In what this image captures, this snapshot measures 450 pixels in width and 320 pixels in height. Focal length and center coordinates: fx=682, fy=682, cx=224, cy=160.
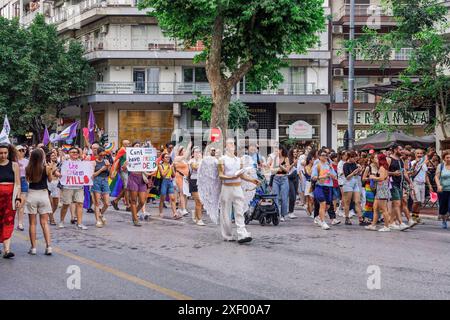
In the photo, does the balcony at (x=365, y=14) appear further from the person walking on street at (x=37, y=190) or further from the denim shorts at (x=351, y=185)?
the person walking on street at (x=37, y=190)

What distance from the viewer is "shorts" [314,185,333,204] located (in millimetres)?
15094

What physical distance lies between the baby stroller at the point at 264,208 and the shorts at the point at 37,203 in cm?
575

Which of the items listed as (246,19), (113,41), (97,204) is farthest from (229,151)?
(113,41)

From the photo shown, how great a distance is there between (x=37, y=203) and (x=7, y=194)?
2.10ft

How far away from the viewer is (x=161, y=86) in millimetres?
44062

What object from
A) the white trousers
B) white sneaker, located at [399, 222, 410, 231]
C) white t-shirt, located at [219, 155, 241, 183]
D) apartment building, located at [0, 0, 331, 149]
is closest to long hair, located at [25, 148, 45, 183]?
white t-shirt, located at [219, 155, 241, 183]

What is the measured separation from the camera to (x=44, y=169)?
1113 cm

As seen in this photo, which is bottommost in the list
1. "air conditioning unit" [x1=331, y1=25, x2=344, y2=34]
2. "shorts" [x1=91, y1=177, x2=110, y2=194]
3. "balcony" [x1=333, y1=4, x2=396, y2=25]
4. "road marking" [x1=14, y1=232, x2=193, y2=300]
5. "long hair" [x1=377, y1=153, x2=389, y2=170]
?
"road marking" [x1=14, y1=232, x2=193, y2=300]

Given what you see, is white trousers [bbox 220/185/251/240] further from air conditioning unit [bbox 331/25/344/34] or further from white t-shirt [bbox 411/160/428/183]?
air conditioning unit [bbox 331/25/344/34]

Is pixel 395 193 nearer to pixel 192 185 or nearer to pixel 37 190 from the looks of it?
pixel 192 185

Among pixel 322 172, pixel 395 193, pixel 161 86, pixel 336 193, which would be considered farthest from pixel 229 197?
pixel 161 86

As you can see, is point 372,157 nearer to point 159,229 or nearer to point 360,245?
point 360,245

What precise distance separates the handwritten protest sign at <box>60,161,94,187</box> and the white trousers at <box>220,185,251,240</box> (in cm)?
358

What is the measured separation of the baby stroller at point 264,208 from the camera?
15.5 meters
